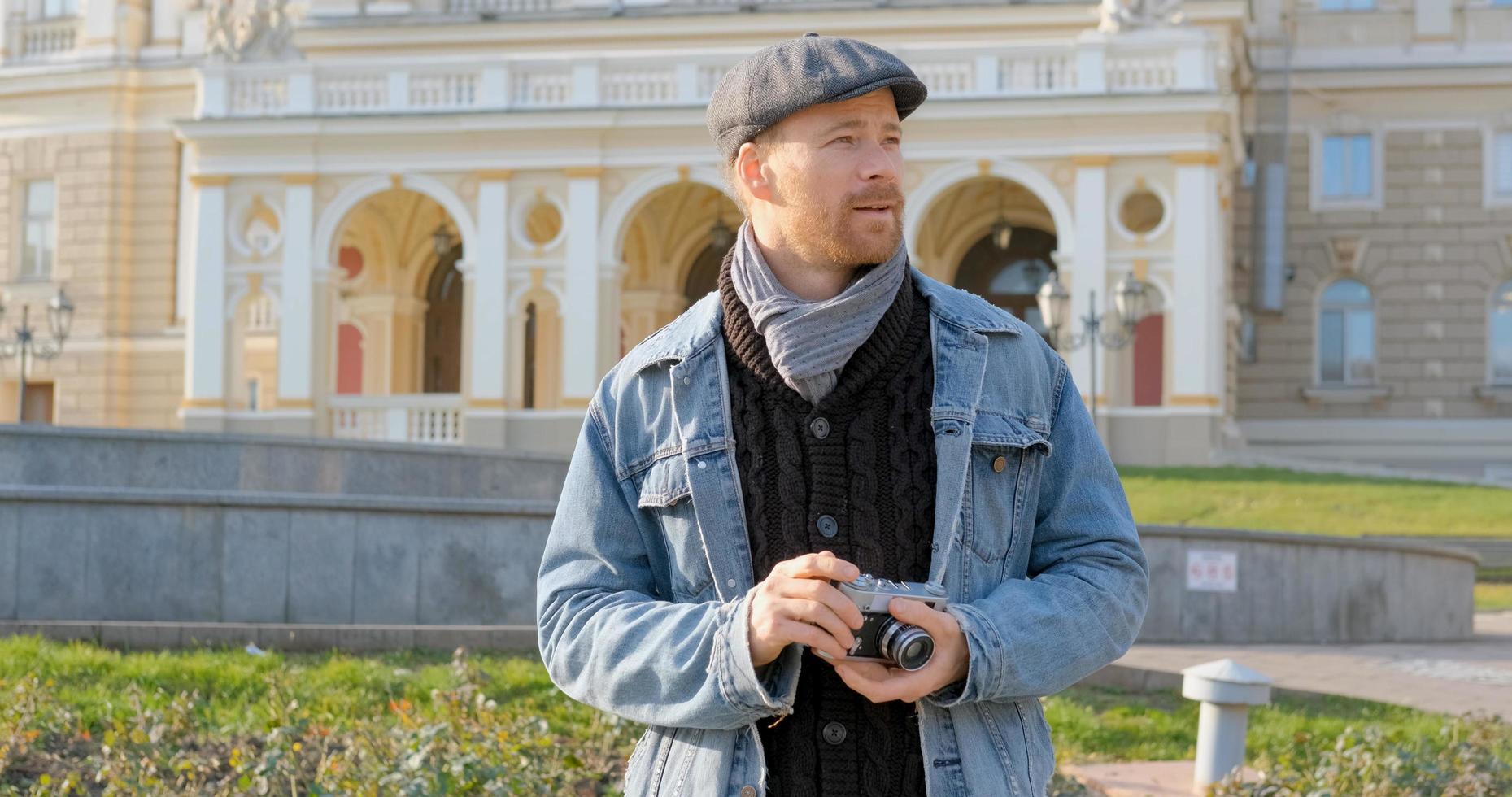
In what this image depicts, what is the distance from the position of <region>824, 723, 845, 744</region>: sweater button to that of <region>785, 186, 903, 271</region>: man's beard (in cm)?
70

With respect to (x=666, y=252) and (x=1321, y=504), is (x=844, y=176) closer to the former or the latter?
(x=1321, y=504)

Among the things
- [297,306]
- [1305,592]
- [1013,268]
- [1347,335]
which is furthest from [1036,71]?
[1305,592]

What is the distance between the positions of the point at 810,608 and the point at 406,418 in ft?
86.1

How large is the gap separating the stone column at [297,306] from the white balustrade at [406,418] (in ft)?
2.43

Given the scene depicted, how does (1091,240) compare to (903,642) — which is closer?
(903,642)

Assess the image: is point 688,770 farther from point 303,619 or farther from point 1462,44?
point 1462,44

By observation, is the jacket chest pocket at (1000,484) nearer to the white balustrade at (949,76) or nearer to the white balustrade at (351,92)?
the white balustrade at (949,76)

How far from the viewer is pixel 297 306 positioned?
29.1 meters

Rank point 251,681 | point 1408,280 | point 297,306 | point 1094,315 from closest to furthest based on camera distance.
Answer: point 251,681 < point 1094,315 < point 297,306 < point 1408,280

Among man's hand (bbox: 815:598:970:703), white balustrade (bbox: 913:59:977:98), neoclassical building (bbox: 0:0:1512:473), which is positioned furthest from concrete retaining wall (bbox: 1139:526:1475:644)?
white balustrade (bbox: 913:59:977:98)

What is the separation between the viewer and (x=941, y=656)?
2549 millimetres

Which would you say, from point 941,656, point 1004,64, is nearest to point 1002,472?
point 941,656

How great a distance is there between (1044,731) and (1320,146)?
35.4 metres

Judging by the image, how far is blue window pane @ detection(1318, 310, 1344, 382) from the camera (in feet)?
118
